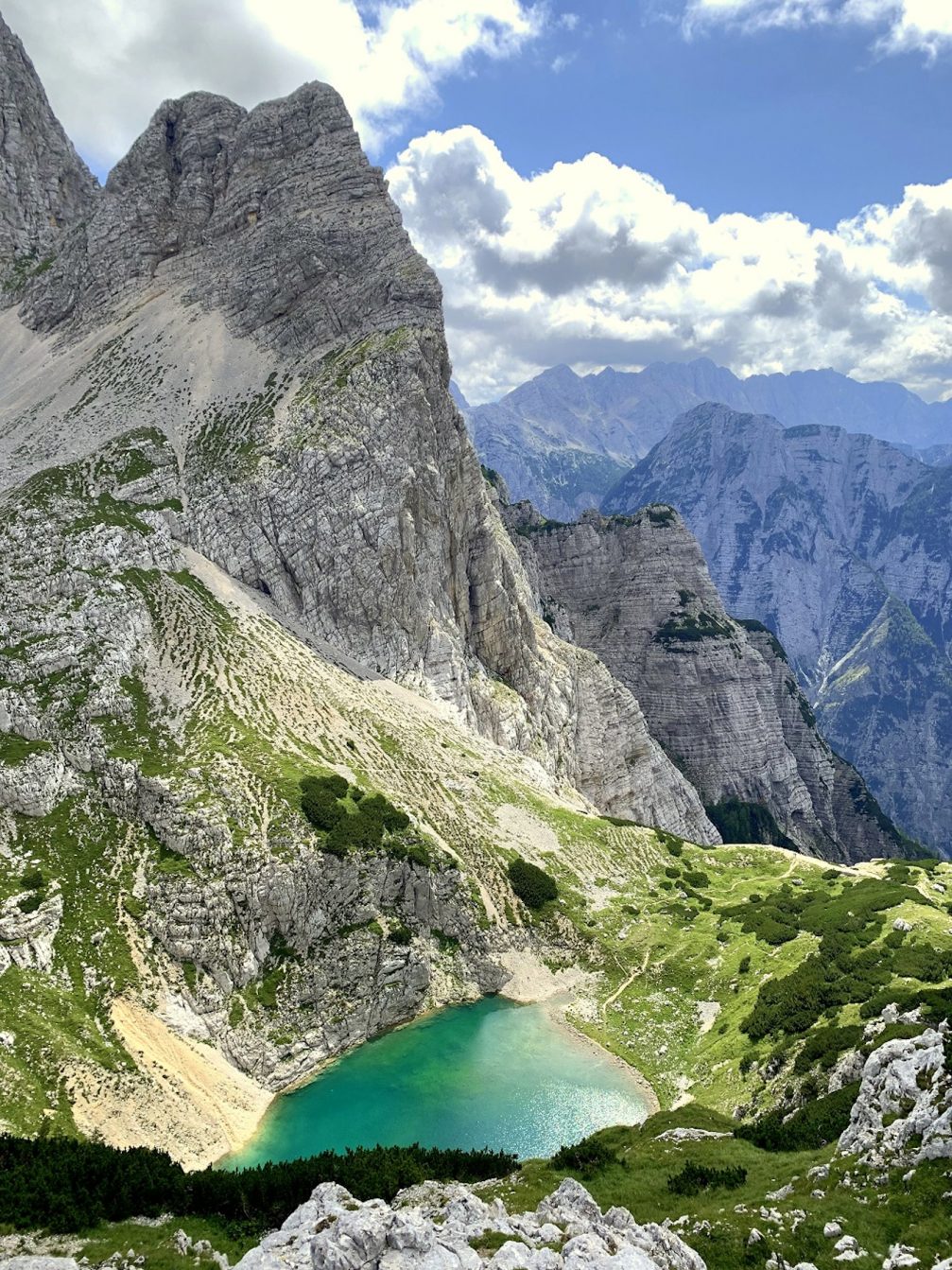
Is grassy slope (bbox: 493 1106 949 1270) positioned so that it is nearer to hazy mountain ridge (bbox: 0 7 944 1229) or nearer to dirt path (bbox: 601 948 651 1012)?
hazy mountain ridge (bbox: 0 7 944 1229)

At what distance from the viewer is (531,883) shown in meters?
79.7

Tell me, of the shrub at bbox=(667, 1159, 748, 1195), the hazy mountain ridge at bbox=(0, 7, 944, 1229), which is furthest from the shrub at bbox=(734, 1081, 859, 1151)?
the hazy mountain ridge at bbox=(0, 7, 944, 1229)

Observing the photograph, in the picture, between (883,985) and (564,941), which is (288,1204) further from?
(564,941)

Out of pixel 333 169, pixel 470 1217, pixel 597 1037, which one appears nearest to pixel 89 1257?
pixel 470 1217

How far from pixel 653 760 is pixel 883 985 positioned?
4290 inches

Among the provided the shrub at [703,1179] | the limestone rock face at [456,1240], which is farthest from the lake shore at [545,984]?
the limestone rock face at [456,1240]

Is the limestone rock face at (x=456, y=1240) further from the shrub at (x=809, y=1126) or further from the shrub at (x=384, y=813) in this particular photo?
the shrub at (x=384, y=813)

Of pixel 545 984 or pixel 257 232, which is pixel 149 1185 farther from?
pixel 257 232

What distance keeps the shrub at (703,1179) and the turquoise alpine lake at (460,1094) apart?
1914 cm

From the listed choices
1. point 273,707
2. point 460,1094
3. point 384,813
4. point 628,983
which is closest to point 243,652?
point 273,707

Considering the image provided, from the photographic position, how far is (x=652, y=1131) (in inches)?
1634

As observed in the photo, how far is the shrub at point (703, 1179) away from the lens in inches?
1232

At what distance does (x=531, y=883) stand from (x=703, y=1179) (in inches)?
1887

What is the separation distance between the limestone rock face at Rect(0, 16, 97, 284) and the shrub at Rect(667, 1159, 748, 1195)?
206028 millimetres
